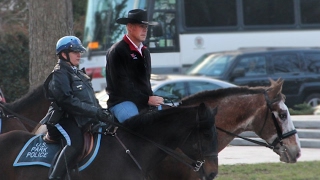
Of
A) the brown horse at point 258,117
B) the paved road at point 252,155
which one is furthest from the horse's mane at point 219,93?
the paved road at point 252,155

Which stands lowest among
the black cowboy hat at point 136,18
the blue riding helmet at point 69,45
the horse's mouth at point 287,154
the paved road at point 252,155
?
the paved road at point 252,155

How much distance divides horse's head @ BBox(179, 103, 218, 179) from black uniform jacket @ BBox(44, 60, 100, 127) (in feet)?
3.04

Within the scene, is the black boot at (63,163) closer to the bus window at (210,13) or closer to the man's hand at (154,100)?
the man's hand at (154,100)

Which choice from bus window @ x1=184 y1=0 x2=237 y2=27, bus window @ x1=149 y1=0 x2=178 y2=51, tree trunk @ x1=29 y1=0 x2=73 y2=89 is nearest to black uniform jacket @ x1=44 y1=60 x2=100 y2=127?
tree trunk @ x1=29 y1=0 x2=73 y2=89

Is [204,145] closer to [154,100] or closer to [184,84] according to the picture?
[154,100]

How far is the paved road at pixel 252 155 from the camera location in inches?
506

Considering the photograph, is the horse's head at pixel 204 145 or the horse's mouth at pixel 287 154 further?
the horse's mouth at pixel 287 154

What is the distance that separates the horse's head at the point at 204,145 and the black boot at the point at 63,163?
1053 mm

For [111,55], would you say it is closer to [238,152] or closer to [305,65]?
[238,152]

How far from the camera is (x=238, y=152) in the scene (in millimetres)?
14023

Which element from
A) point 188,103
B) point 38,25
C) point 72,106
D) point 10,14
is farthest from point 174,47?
point 72,106

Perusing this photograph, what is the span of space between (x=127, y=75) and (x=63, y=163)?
112 cm

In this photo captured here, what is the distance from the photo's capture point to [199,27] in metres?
22.7

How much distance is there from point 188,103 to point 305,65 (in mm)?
13615
